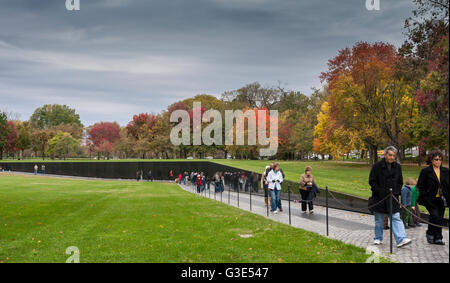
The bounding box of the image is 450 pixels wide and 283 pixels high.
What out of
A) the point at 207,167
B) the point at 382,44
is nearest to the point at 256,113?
the point at 207,167

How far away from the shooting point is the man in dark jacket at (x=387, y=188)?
711 centimetres

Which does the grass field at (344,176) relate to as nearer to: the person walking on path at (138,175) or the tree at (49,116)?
the person walking on path at (138,175)

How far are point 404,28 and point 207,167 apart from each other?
1196 inches

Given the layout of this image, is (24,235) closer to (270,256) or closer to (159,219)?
(159,219)

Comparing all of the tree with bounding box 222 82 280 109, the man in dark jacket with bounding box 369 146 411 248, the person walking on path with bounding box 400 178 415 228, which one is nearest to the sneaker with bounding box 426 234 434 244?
the man in dark jacket with bounding box 369 146 411 248

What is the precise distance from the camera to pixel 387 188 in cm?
724

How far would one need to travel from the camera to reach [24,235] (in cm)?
874

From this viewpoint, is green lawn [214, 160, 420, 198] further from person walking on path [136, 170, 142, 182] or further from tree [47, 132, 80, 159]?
tree [47, 132, 80, 159]

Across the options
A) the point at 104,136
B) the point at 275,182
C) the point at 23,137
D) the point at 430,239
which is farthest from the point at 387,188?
the point at 104,136

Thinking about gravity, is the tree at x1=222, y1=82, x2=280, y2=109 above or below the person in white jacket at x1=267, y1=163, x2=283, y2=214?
above

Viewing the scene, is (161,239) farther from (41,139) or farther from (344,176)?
(41,139)

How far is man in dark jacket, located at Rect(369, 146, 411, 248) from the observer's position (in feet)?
23.3

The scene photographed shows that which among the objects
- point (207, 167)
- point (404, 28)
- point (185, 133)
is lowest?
point (207, 167)
